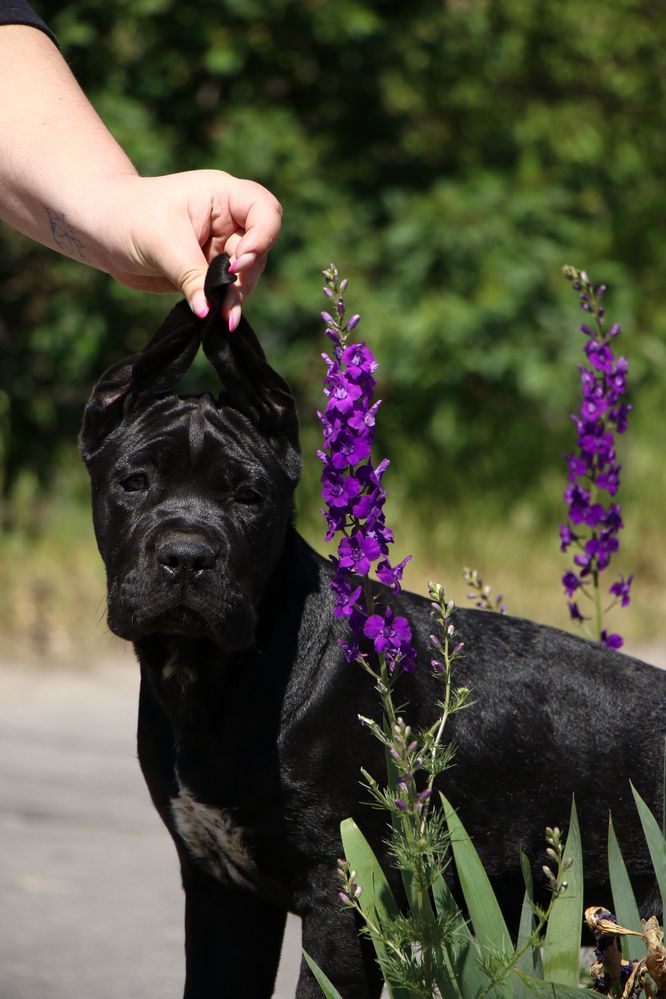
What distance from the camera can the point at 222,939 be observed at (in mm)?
3133

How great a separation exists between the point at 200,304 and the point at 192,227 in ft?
0.52

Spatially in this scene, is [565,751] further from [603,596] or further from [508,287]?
[508,287]

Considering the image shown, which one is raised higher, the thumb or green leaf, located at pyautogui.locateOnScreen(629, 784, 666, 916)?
the thumb

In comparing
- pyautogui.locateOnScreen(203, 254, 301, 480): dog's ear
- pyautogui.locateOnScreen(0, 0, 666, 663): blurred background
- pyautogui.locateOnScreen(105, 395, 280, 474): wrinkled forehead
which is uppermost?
pyautogui.locateOnScreen(0, 0, 666, 663): blurred background

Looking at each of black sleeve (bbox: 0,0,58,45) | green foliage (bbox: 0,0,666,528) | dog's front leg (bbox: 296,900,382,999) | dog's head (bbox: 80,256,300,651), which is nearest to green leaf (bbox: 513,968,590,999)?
dog's front leg (bbox: 296,900,382,999)

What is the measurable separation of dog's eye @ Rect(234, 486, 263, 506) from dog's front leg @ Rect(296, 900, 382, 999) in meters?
0.79

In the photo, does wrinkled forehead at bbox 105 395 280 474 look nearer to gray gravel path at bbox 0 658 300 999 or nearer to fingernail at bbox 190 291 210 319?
fingernail at bbox 190 291 210 319

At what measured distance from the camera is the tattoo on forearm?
307cm

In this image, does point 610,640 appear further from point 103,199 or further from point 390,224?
point 390,224

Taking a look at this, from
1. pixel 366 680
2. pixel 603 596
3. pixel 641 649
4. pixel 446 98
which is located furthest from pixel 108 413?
pixel 446 98

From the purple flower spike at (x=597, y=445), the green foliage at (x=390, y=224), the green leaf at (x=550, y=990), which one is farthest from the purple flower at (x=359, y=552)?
the green foliage at (x=390, y=224)

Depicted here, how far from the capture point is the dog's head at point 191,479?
2.78 metres

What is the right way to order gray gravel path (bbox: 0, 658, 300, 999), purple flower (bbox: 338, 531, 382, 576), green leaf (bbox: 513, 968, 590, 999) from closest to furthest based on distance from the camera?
green leaf (bbox: 513, 968, 590, 999), purple flower (bbox: 338, 531, 382, 576), gray gravel path (bbox: 0, 658, 300, 999)

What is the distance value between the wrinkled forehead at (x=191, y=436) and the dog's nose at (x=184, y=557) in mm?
244
